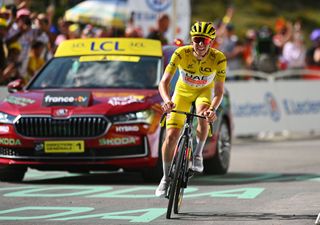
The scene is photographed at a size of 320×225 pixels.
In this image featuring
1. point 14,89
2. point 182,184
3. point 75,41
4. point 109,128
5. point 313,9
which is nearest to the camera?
point 182,184

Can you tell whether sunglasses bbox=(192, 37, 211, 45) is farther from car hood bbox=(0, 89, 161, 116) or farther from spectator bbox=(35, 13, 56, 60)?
spectator bbox=(35, 13, 56, 60)

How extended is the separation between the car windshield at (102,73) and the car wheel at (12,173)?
1.19 m

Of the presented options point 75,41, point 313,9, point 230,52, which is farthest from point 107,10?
point 313,9

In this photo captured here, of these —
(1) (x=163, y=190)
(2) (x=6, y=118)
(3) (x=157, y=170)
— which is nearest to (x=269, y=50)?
(3) (x=157, y=170)

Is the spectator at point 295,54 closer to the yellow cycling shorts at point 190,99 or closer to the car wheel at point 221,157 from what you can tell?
the car wheel at point 221,157

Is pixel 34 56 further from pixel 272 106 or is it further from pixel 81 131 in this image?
pixel 272 106

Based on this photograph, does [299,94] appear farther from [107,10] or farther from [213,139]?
[213,139]

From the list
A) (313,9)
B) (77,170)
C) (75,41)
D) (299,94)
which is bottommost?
(313,9)

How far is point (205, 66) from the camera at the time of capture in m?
11.4

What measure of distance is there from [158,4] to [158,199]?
37.3ft

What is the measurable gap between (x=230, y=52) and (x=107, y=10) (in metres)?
3.36

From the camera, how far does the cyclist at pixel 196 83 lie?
1117 centimetres

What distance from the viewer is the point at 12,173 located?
45.6ft

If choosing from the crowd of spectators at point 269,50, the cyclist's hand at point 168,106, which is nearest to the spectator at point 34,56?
the crowd of spectators at point 269,50
